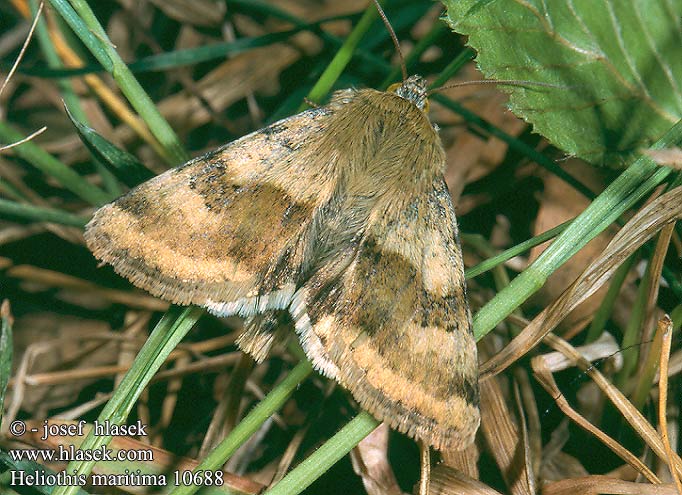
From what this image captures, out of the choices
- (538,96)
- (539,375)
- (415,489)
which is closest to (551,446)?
(539,375)

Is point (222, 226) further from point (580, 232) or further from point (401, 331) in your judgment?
point (580, 232)

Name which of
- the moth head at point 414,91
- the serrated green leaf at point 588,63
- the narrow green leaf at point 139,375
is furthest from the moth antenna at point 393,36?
the narrow green leaf at point 139,375

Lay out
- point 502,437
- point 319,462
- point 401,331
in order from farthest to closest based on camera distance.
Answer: point 502,437, point 401,331, point 319,462

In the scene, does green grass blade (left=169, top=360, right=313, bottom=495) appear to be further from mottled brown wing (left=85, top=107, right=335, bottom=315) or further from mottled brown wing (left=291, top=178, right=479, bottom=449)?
mottled brown wing (left=85, top=107, right=335, bottom=315)

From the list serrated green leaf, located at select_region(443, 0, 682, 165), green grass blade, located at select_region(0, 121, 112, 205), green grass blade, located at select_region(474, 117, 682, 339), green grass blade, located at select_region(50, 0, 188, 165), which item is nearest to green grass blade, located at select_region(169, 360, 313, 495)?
green grass blade, located at select_region(474, 117, 682, 339)

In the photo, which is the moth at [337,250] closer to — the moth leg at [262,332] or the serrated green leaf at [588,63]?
the moth leg at [262,332]

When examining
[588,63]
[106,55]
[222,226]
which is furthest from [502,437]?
[106,55]

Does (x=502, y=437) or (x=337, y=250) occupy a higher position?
(x=337, y=250)
